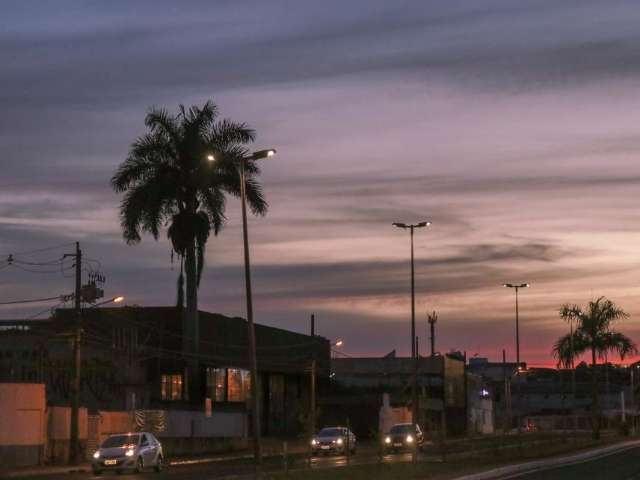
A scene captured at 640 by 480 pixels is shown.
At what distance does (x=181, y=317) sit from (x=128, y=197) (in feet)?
34.6

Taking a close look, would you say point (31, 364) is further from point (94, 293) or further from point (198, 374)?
point (198, 374)

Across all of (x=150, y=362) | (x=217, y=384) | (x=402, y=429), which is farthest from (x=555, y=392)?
(x=402, y=429)

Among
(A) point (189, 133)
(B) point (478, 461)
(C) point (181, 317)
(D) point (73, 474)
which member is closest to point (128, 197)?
(A) point (189, 133)

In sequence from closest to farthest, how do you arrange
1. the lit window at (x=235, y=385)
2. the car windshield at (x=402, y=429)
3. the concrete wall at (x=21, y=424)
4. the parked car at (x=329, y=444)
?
the concrete wall at (x=21, y=424) → the parked car at (x=329, y=444) → the car windshield at (x=402, y=429) → the lit window at (x=235, y=385)

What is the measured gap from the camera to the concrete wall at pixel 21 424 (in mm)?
49312

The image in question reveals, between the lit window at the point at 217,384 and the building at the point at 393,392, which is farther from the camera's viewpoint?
the building at the point at 393,392

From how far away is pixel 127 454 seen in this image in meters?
43.1

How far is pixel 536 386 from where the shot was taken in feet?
593

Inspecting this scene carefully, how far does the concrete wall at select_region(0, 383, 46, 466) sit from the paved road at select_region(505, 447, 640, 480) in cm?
2257

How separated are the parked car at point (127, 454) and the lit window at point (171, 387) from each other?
28.9m

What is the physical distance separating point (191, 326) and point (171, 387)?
7252 mm

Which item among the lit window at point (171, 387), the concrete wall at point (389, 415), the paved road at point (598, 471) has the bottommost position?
the paved road at point (598, 471)

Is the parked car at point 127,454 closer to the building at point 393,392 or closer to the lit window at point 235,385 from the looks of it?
the lit window at point 235,385

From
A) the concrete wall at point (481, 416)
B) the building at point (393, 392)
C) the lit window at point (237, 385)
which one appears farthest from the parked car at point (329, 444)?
the concrete wall at point (481, 416)
